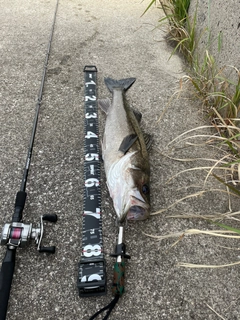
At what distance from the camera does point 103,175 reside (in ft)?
9.03

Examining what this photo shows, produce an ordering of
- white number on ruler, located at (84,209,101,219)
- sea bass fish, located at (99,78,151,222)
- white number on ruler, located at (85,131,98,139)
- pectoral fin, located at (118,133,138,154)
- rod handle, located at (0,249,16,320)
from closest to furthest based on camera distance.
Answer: rod handle, located at (0,249,16,320) < sea bass fish, located at (99,78,151,222) < white number on ruler, located at (84,209,101,219) < pectoral fin, located at (118,133,138,154) < white number on ruler, located at (85,131,98,139)

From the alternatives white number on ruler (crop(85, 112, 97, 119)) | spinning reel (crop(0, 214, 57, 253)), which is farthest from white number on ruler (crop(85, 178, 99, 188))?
white number on ruler (crop(85, 112, 97, 119))

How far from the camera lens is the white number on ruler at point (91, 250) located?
2211 mm

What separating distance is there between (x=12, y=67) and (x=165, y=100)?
209 centimetres

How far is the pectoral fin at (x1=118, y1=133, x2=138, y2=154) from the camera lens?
103 inches

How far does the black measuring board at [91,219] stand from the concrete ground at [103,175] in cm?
7

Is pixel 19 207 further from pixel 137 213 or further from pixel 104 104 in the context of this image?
pixel 104 104

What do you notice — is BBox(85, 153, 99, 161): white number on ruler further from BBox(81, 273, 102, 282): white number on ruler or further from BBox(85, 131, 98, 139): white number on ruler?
BBox(81, 273, 102, 282): white number on ruler

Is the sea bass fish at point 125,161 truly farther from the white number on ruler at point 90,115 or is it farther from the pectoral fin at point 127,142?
the white number on ruler at point 90,115

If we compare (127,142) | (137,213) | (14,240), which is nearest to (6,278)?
(14,240)

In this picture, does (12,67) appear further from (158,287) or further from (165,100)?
(158,287)

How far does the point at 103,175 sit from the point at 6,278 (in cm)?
120

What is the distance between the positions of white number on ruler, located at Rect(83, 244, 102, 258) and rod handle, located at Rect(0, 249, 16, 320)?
520 millimetres

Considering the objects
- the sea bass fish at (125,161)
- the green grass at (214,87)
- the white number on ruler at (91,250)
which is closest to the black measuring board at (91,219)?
the white number on ruler at (91,250)
